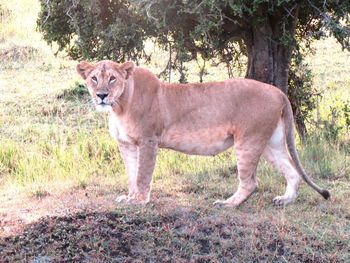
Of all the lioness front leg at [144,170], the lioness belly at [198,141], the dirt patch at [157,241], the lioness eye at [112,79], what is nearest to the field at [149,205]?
the dirt patch at [157,241]

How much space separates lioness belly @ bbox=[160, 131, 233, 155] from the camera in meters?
6.10

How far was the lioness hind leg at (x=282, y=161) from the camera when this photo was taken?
6211mm

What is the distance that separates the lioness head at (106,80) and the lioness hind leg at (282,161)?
136 centimetres

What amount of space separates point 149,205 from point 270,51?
10.8 feet

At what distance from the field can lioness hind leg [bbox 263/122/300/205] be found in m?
0.10

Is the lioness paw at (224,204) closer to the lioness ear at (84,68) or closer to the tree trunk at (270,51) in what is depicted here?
the lioness ear at (84,68)

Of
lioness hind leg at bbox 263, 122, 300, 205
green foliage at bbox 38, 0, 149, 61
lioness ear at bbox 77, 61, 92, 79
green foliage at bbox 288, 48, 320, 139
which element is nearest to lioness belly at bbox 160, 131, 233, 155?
lioness hind leg at bbox 263, 122, 300, 205

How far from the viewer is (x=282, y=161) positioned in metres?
6.38

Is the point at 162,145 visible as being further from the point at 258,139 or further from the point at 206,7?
the point at 206,7

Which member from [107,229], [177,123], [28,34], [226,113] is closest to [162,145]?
[177,123]

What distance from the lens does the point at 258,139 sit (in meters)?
5.97

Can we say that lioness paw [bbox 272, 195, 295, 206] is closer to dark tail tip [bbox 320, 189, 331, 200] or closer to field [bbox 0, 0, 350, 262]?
field [bbox 0, 0, 350, 262]

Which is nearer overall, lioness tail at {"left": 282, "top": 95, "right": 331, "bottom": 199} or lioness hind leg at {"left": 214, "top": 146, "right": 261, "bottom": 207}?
lioness hind leg at {"left": 214, "top": 146, "right": 261, "bottom": 207}

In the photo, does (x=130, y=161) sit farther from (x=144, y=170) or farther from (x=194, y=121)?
(x=194, y=121)
